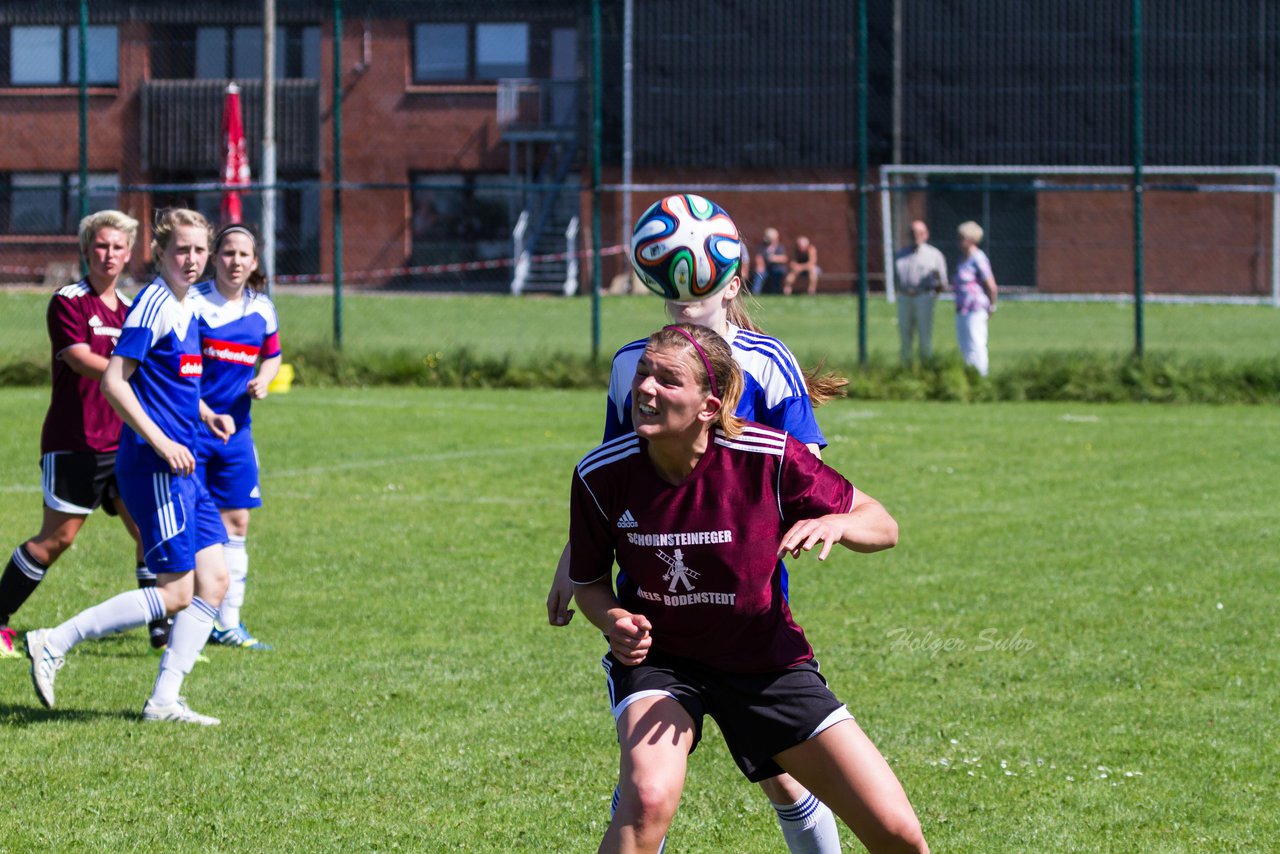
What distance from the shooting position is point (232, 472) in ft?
24.6

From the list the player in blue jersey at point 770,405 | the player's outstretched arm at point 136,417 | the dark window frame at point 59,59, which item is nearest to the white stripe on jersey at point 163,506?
the player's outstretched arm at point 136,417

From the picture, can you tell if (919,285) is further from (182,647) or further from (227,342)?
(182,647)

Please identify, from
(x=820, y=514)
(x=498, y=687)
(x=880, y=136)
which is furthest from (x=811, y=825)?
(x=880, y=136)

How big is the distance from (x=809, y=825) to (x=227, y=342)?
4.08 m

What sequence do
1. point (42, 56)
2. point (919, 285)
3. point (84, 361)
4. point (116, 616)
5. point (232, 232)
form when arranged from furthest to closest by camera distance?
point (42, 56)
point (919, 285)
point (84, 361)
point (232, 232)
point (116, 616)

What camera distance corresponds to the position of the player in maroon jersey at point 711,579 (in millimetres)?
3727

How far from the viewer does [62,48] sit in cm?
3284

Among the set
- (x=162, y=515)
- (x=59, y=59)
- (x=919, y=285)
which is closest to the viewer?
(x=162, y=515)

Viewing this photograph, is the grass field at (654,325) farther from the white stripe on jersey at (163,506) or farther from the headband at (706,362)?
the headband at (706,362)

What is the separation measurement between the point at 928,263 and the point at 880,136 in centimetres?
1586

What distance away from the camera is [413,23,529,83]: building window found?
36719 millimetres

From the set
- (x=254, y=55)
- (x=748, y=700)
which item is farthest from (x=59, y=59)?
(x=748, y=700)

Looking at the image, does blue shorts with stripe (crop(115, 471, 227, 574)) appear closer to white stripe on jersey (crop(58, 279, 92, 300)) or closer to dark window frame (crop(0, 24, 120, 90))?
white stripe on jersey (crop(58, 279, 92, 300))

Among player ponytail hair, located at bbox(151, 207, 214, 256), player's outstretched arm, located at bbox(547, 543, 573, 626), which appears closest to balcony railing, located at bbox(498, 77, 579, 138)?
player ponytail hair, located at bbox(151, 207, 214, 256)
